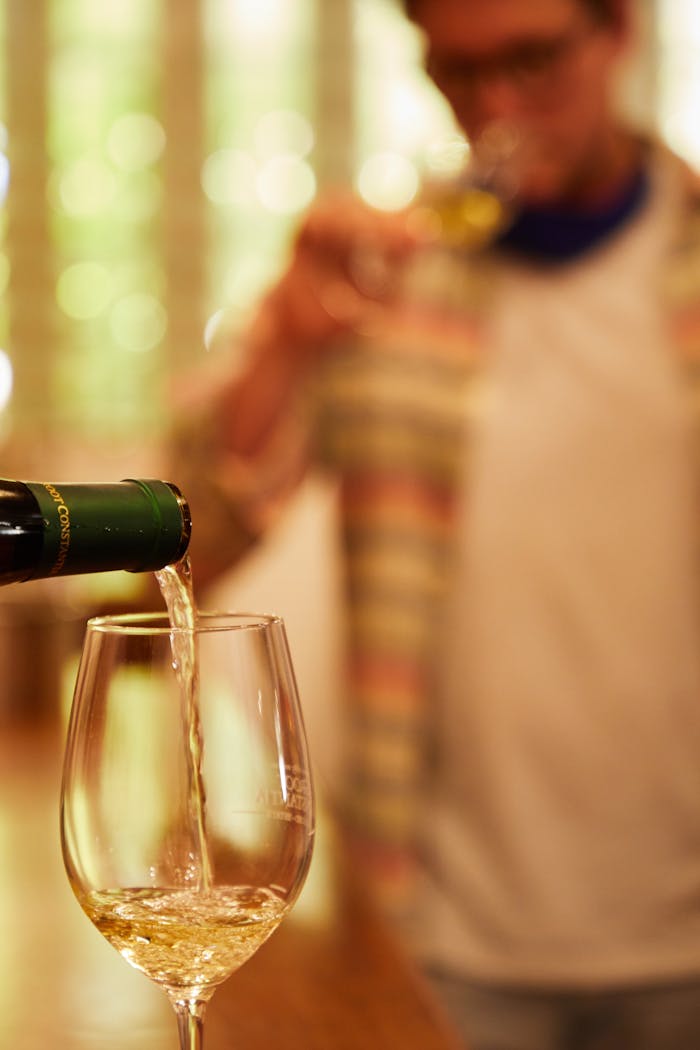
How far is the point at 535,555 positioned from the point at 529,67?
0.56 m

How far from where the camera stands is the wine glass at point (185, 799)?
2.11ft

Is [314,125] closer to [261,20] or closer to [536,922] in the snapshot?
[261,20]

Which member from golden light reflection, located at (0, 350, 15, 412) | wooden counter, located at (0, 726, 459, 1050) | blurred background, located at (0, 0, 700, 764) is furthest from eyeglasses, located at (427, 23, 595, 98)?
golden light reflection, located at (0, 350, 15, 412)

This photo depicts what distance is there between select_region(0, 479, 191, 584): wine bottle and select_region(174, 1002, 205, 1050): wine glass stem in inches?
8.1

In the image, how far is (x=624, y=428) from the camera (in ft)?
5.33

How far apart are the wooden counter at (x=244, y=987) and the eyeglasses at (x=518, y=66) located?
944 millimetres

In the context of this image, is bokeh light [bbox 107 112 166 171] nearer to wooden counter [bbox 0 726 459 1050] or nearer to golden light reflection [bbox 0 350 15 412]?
golden light reflection [bbox 0 350 15 412]

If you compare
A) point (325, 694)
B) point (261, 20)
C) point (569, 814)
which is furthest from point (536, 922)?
point (261, 20)

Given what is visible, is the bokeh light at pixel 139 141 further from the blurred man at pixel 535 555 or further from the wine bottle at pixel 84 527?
the wine bottle at pixel 84 527

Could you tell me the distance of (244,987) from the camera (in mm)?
865

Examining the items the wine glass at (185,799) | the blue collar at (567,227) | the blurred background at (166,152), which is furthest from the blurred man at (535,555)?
the blurred background at (166,152)

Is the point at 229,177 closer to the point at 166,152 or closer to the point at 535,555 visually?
the point at 166,152

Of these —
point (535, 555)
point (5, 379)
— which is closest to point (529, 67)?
point (535, 555)

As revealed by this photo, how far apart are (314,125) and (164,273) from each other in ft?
3.20
